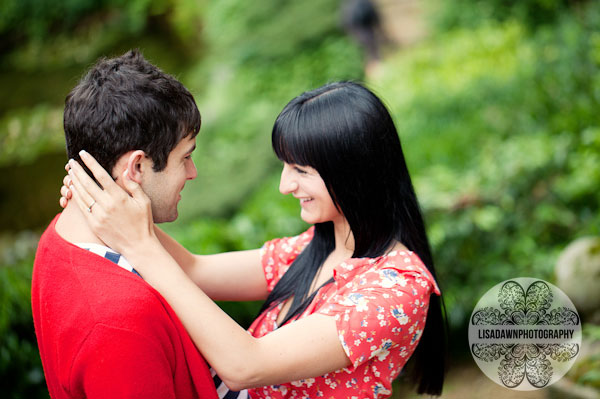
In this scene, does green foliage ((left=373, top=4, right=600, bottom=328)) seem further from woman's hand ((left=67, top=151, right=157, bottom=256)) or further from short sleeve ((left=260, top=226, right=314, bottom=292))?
woman's hand ((left=67, top=151, right=157, bottom=256))

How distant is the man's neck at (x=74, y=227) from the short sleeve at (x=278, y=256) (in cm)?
81

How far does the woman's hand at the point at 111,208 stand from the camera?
5.39 ft

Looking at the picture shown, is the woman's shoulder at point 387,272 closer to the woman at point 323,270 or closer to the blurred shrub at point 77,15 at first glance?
the woman at point 323,270

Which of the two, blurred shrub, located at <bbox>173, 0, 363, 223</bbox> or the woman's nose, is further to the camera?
blurred shrub, located at <bbox>173, 0, 363, 223</bbox>

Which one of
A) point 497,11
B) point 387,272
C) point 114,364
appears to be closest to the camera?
point 114,364

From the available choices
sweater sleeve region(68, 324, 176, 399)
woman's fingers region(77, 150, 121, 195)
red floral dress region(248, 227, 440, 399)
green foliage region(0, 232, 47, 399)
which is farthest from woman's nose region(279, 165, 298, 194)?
green foliage region(0, 232, 47, 399)

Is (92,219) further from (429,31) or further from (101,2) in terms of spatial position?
(101,2)

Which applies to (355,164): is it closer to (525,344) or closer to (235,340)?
(235,340)

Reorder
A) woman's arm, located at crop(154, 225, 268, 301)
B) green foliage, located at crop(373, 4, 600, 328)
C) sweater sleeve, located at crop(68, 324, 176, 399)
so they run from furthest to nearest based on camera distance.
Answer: green foliage, located at crop(373, 4, 600, 328), woman's arm, located at crop(154, 225, 268, 301), sweater sleeve, located at crop(68, 324, 176, 399)

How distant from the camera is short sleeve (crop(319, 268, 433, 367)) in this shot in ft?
5.71

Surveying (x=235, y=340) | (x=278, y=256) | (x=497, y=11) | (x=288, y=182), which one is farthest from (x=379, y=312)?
(x=497, y=11)

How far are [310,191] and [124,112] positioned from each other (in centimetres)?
67

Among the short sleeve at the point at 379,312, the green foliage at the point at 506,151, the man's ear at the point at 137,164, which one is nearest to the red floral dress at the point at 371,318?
the short sleeve at the point at 379,312

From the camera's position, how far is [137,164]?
1690 millimetres
